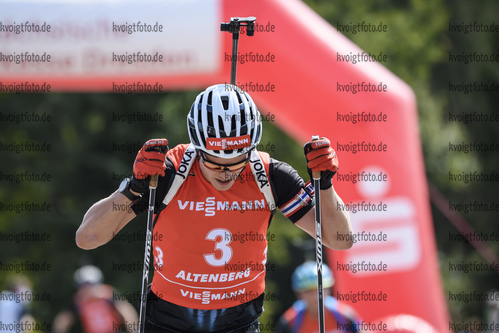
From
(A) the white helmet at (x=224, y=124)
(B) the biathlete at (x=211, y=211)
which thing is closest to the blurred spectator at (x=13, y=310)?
(B) the biathlete at (x=211, y=211)

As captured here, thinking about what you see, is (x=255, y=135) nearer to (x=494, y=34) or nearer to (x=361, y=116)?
(x=361, y=116)

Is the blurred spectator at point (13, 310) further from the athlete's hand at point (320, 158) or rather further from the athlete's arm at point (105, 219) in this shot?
the athlete's hand at point (320, 158)

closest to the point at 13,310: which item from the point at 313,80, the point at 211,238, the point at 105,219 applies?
the point at 313,80

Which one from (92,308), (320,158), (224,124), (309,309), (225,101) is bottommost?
(92,308)

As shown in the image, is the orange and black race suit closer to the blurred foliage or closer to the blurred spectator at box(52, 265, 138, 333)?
the blurred spectator at box(52, 265, 138, 333)

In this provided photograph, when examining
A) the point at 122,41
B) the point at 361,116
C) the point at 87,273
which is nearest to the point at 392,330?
the point at 361,116

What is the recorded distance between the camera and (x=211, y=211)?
4.31 m

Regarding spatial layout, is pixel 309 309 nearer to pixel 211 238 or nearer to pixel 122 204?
pixel 211 238

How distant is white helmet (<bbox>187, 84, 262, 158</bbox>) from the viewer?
13.8 ft

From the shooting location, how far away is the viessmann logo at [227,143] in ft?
13.8

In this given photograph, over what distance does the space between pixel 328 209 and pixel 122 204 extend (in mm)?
1153

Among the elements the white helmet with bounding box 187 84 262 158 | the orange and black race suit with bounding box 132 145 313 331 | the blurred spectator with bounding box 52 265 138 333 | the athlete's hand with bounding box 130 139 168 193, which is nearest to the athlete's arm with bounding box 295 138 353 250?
the orange and black race suit with bounding box 132 145 313 331

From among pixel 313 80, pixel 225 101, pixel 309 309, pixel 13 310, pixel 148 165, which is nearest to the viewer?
pixel 148 165

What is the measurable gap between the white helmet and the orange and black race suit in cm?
22
